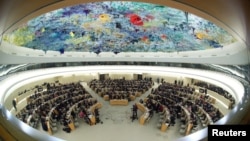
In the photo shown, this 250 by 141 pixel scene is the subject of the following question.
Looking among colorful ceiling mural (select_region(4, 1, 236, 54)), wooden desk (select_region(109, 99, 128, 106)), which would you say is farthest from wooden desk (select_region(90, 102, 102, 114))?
colorful ceiling mural (select_region(4, 1, 236, 54))

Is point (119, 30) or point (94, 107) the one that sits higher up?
point (119, 30)


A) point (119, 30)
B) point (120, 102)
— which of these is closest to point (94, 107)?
point (120, 102)

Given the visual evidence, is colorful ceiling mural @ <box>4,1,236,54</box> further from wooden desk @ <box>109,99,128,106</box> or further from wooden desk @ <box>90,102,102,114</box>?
A: wooden desk @ <box>90,102,102,114</box>

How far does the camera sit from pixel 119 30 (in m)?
21.8

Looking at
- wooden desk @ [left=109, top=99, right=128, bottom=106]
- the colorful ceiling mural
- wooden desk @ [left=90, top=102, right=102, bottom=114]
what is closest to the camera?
the colorful ceiling mural

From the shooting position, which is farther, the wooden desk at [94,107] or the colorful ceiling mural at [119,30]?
the wooden desk at [94,107]

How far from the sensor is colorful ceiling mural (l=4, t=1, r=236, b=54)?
16953 millimetres

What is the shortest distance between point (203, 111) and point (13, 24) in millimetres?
12382

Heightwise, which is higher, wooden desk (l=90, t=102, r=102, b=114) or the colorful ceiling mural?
the colorful ceiling mural

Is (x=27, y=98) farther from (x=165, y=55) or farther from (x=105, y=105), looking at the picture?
(x=165, y=55)

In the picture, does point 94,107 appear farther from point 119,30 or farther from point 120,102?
point 119,30

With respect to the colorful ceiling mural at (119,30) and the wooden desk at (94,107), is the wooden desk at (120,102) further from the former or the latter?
the colorful ceiling mural at (119,30)

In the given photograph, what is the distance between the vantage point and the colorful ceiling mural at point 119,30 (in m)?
17.0

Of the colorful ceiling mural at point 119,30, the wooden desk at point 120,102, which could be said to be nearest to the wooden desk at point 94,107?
the wooden desk at point 120,102
